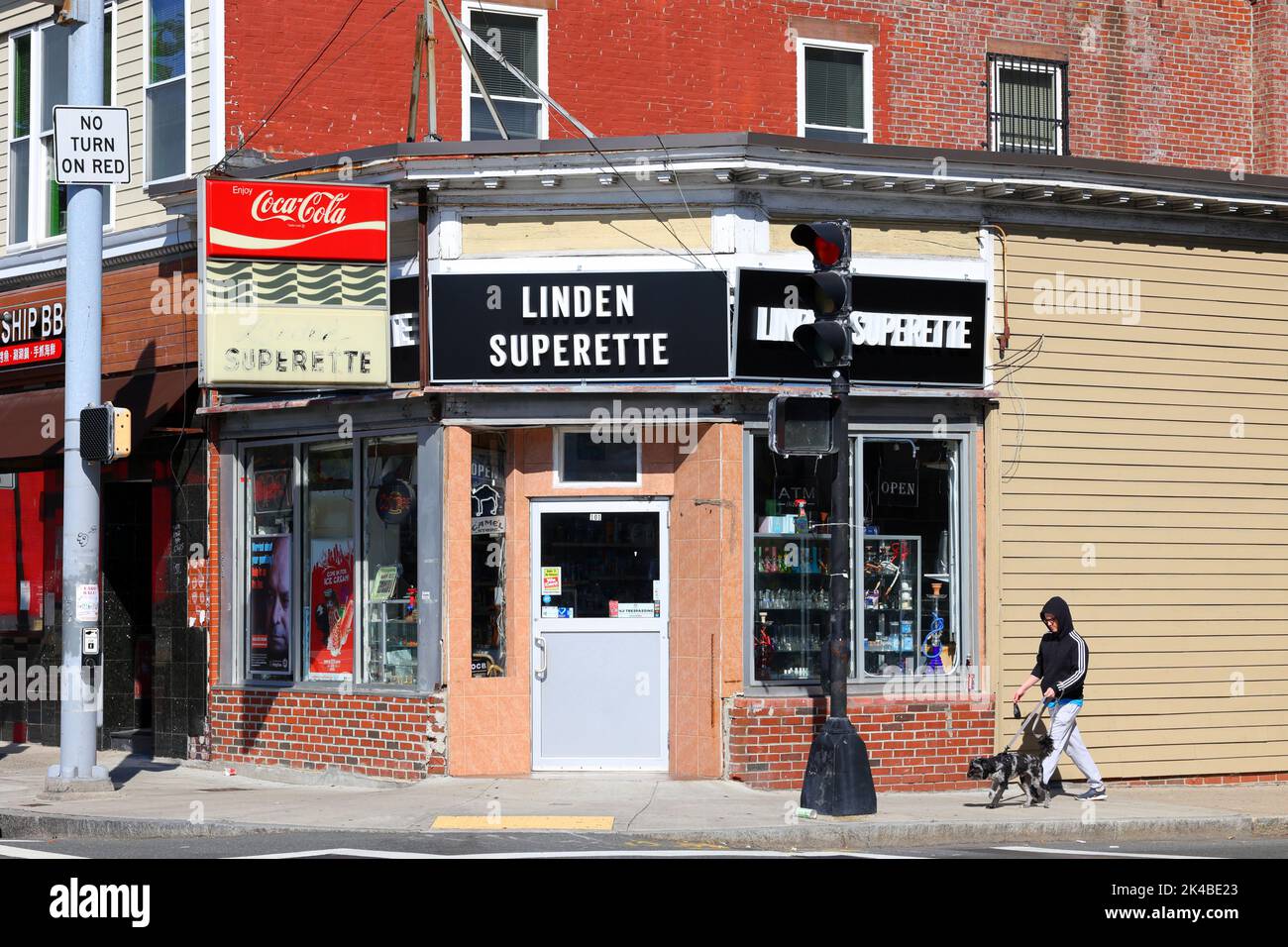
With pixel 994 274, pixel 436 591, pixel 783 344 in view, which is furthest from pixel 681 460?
pixel 994 274

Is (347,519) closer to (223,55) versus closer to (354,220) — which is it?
(354,220)

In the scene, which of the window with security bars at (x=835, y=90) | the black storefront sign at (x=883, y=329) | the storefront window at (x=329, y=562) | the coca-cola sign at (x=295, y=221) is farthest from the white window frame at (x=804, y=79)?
the storefront window at (x=329, y=562)

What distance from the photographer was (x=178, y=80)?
17500 millimetres

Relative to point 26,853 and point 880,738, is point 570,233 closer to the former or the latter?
point 880,738

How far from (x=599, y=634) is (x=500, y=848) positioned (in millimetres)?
4018

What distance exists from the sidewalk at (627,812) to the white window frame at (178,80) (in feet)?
21.4

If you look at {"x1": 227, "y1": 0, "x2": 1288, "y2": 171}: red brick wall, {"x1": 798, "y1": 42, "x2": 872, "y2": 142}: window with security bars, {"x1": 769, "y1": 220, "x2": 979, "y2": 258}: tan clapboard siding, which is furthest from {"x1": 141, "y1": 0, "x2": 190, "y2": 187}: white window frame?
{"x1": 798, "y1": 42, "x2": 872, "y2": 142}: window with security bars

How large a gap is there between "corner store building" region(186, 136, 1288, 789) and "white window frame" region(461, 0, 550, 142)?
2.83 m

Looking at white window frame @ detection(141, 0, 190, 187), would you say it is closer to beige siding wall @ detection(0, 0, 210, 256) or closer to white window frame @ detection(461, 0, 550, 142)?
beige siding wall @ detection(0, 0, 210, 256)

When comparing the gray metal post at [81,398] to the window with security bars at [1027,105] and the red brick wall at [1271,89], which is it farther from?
the red brick wall at [1271,89]

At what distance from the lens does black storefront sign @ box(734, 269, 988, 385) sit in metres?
14.9

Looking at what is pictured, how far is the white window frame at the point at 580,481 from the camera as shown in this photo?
15195 millimetres

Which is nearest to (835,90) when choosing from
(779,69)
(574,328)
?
(779,69)

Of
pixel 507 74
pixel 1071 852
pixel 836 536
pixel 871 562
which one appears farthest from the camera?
pixel 507 74
